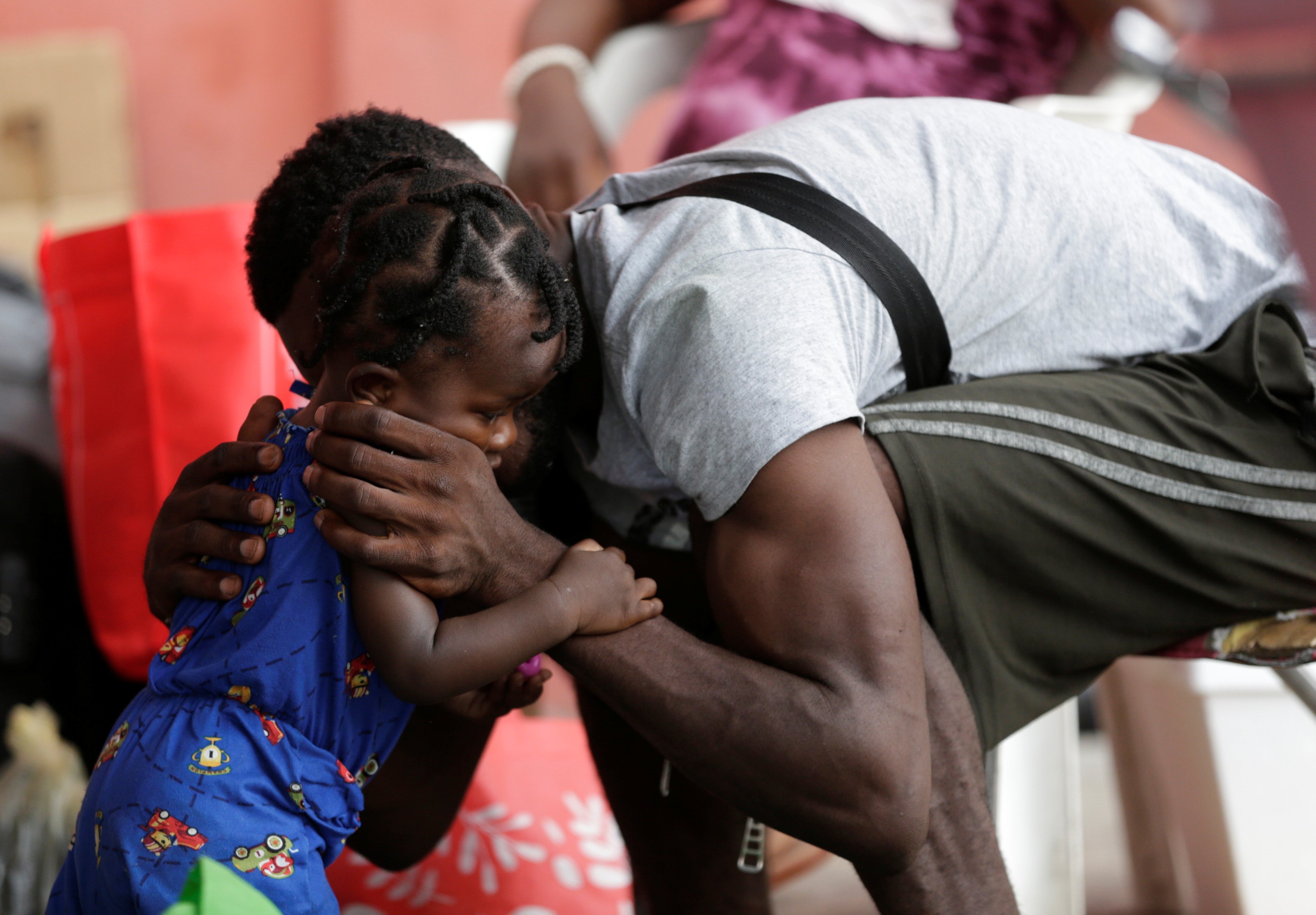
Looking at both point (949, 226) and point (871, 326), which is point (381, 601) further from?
point (949, 226)

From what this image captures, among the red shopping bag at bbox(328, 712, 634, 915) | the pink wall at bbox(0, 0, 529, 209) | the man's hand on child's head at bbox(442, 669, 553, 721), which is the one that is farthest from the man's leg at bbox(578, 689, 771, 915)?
the pink wall at bbox(0, 0, 529, 209)

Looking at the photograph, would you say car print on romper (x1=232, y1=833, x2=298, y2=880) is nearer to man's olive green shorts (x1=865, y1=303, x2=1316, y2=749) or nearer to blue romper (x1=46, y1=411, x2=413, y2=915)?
blue romper (x1=46, y1=411, x2=413, y2=915)

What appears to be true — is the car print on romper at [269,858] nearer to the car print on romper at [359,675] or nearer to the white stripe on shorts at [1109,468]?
the car print on romper at [359,675]

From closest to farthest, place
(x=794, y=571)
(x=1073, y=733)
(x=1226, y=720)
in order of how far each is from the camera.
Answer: (x=794, y=571) < (x=1073, y=733) < (x=1226, y=720)

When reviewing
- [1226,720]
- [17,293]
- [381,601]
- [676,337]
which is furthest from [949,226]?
[17,293]

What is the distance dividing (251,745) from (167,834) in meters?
0.08

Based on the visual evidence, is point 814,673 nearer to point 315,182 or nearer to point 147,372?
point 315,182

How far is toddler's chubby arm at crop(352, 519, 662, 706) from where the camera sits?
818 mm

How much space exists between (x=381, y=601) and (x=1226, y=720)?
1126 mm

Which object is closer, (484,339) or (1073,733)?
(484,339)

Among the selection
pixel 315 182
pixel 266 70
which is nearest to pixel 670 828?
pixel 315 182

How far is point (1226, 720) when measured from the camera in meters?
1.47

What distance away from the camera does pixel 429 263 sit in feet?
2.68

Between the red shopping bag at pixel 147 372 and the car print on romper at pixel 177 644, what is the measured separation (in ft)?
1.97
